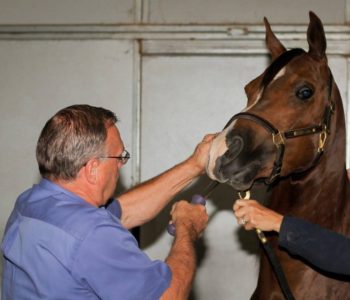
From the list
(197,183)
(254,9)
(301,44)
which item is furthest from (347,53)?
(197,183)

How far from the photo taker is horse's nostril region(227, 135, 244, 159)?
176 centimetres

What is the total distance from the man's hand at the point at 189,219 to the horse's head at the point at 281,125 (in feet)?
0.39

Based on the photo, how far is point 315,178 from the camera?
74.1 inches

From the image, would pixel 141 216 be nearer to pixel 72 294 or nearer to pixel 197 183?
pixel 72 294

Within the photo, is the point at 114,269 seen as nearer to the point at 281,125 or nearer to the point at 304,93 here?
the point at 281,125

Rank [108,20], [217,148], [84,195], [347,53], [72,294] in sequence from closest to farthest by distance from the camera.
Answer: [72,294]
[84,195]
[217,148]
[347,53]
[108,20]

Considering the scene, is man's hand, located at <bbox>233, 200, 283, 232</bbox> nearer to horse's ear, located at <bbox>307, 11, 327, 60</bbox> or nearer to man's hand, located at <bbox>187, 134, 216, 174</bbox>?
man's hand, located at <bbox>187, 134, 216, 174</bbox>

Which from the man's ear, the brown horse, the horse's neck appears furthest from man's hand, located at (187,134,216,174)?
the man's ear

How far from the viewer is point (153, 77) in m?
3.30

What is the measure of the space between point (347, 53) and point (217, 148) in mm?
1645

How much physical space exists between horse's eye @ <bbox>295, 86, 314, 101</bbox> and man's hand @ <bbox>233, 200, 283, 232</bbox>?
0.39m

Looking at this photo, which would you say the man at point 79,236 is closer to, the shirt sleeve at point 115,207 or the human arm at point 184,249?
the human arm at point 184,249

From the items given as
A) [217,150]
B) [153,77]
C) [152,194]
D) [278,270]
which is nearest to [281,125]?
[217,150]

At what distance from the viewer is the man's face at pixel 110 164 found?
1555 millimetres
